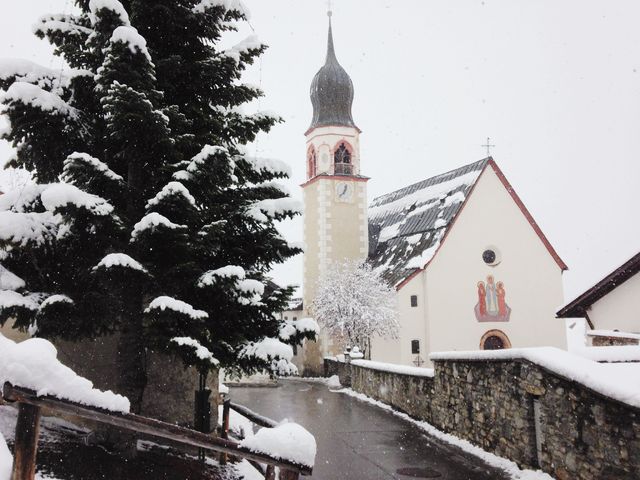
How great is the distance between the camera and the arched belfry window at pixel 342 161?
3312 cm

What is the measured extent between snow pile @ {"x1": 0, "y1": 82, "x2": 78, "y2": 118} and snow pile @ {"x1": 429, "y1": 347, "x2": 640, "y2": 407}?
718 centimetres

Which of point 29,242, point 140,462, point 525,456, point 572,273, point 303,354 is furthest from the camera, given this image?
point 572,273

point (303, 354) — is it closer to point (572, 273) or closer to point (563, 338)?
point (563, 338)

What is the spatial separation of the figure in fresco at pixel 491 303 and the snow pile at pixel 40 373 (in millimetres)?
24764

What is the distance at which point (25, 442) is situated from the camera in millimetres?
3645

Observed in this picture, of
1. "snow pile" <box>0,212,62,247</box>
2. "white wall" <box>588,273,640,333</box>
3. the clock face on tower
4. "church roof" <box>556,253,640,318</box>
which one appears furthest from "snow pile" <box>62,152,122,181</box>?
the clock face on tower

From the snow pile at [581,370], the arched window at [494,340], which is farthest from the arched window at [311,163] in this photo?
the snow pile at [581,370]

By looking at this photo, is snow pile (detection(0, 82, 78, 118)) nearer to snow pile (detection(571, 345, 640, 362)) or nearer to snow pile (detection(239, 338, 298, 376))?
snow pile (detection(239, 338, 298, 376))

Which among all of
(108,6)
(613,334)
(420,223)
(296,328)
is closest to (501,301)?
(420,223)

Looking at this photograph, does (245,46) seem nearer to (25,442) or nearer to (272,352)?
(272,352)

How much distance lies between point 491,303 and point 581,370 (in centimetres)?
2000

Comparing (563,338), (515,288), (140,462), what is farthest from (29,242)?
(563,338)

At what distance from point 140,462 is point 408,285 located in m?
20.7

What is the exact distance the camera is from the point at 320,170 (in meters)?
33.3
